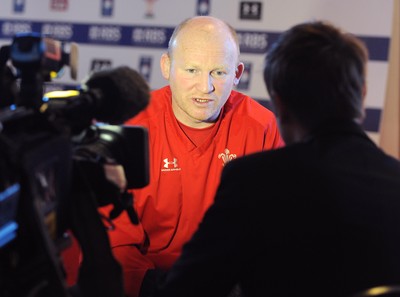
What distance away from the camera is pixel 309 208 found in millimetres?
940

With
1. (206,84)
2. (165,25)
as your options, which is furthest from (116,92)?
(165,25)

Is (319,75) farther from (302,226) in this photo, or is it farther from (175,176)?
(175,176)

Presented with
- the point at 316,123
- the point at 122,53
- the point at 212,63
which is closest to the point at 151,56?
the point at 122,53

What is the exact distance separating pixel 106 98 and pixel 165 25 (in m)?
2.19

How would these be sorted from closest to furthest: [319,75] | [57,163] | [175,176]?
[57,163] → [319,75] → [175,176]

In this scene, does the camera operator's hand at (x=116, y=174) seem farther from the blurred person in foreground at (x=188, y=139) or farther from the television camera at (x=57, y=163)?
the blurred person in foreground at (x=188, y=139)

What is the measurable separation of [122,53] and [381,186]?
244cm

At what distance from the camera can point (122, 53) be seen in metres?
3.24

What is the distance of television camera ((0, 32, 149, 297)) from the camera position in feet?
2.70

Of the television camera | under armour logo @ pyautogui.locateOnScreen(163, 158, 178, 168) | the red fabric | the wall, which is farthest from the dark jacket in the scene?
the wall

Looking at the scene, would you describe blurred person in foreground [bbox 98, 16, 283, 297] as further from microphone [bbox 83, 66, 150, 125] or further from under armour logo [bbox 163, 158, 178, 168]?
microphone [bbox 83, 66, 150, 125]

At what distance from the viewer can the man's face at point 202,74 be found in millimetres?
1800

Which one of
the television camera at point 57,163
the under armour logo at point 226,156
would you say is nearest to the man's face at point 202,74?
the under armour logo at point 226,156

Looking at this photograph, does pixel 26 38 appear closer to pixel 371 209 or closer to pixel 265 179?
pixel 265 179
